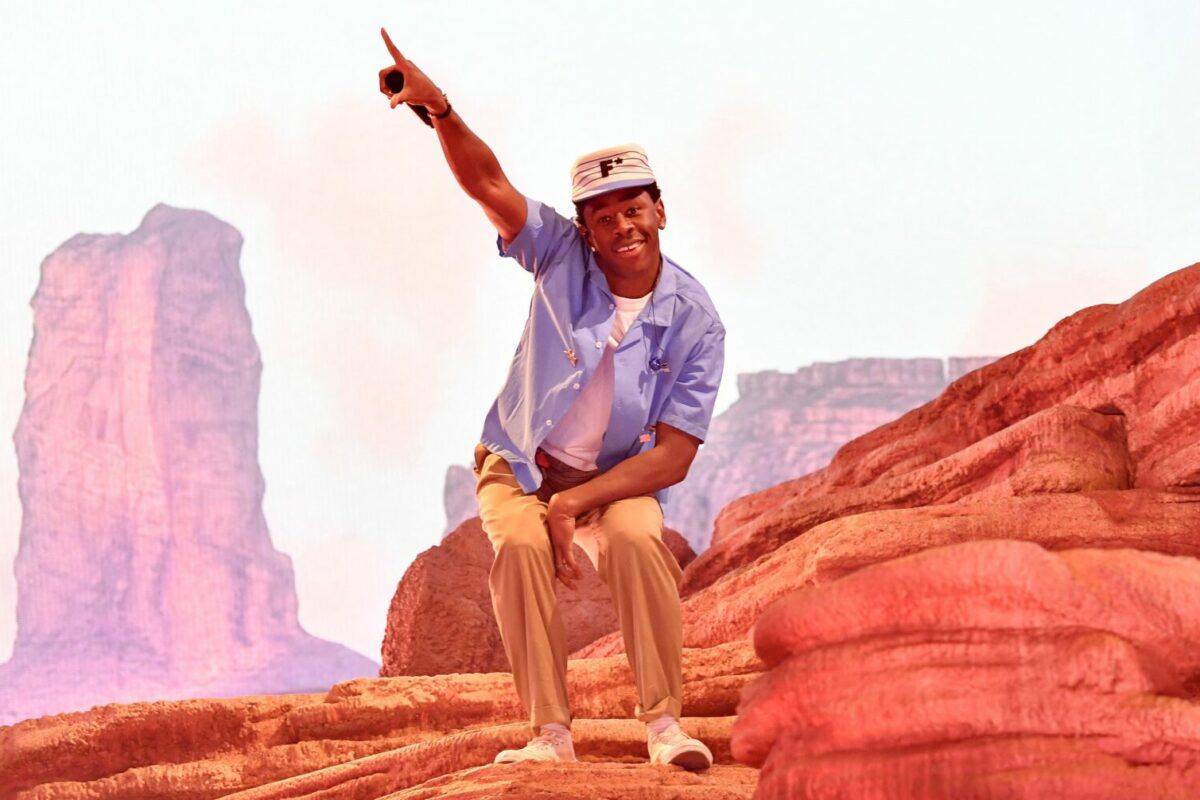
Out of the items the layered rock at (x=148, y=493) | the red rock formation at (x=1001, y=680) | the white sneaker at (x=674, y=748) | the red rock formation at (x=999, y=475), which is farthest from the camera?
the layered rock at (x=148, y=493)

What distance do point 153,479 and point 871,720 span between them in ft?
96.5

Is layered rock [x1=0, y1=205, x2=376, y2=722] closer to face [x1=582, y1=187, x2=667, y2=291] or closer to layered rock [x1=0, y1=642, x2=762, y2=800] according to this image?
layered rock [x1=0, y1=642, x2=762, y2=800]

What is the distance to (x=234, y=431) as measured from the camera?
106 ft

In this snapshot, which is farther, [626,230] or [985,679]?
[626,230]

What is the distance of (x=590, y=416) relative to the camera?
433cm

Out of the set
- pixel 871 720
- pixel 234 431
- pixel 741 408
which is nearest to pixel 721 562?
pixel 871 720

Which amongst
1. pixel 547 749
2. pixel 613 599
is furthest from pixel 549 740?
pixel 613 599

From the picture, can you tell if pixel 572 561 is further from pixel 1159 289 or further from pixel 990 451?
pixel 1159 289

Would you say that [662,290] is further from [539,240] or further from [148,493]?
[148,493]

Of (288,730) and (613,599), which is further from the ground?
(613,599)

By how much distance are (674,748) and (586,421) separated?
1042 millimetres

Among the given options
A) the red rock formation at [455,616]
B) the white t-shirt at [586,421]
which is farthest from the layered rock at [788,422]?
the white t-shirt at [586,421]

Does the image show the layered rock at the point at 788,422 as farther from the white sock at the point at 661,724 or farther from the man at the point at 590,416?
the white sock at the point at 661,724

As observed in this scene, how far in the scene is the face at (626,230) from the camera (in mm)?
4348
